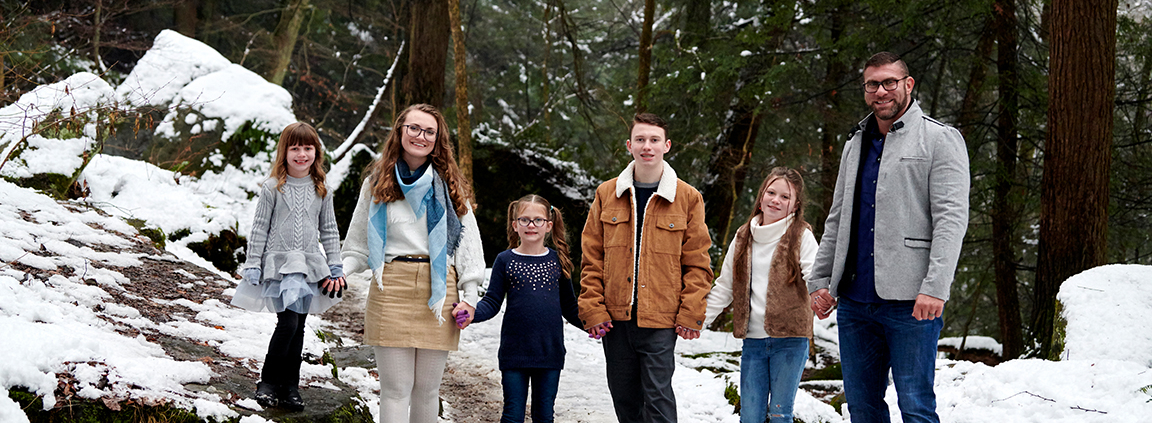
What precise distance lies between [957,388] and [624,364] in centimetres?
259

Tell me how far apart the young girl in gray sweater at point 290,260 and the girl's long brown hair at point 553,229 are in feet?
2.97

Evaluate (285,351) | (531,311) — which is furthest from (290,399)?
(531,311)

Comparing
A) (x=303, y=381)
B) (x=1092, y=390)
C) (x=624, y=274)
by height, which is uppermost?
(x=624, y=274)

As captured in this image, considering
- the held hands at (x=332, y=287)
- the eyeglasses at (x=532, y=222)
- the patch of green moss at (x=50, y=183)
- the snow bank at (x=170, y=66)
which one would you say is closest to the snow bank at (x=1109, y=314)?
the eyeglasses at (x=532, y=222)

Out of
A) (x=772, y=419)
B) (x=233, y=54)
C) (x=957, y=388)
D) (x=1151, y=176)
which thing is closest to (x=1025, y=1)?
(x=1151, y=176)

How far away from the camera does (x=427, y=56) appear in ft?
36.0

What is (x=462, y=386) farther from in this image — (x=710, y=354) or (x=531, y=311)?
(x=710, y=354)

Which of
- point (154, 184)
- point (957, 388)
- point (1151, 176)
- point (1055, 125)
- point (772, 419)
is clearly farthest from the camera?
point (1151, 176)

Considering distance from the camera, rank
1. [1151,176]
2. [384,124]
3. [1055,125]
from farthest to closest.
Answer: [384,124] < [1151,176] < [1055,125]

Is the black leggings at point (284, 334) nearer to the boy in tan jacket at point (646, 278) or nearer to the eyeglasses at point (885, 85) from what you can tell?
the boy in tan jacket at point (646, 278)

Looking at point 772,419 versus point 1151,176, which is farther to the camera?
point 1151,176

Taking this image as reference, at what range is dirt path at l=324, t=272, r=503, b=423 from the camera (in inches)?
214

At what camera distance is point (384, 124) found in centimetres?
1791

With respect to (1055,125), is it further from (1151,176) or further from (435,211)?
(435,211)
